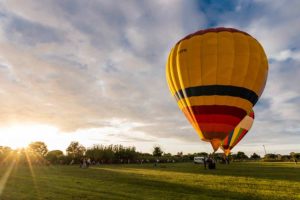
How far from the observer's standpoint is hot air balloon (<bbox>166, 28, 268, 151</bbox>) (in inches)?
791

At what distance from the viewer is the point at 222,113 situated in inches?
795

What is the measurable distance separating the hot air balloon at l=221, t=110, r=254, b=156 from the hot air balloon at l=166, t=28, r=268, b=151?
54.9ft

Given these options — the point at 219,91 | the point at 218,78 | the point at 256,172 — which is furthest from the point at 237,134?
the point at 218,78

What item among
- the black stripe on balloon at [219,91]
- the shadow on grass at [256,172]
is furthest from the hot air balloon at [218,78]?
the shadow on grass at [256,172]

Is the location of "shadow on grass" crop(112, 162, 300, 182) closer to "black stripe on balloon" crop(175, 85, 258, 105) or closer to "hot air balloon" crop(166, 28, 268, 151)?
"hot air balloon" crop(166, 28, 268, 151)

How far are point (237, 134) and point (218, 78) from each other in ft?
65.4

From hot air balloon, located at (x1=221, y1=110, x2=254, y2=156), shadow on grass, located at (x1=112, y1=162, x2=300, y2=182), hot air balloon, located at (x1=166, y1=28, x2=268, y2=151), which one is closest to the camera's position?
hot air balloon, located at (x1=166, y1=28, x2=268, y2=151)

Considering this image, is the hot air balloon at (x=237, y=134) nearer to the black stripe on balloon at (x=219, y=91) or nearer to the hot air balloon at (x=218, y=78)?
the hot air balloon at (x=218, y=78)

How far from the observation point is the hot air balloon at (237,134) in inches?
1475

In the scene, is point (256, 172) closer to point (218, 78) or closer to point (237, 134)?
point (237, 134)

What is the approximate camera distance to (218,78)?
65.5 feet

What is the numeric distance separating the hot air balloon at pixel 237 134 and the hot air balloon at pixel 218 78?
16731mm

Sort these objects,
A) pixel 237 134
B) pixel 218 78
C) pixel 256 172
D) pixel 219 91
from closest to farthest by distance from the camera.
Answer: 1. pixel 218 78
2. pixel 219 91
3. pixel 256 172
4. pixel 237 134

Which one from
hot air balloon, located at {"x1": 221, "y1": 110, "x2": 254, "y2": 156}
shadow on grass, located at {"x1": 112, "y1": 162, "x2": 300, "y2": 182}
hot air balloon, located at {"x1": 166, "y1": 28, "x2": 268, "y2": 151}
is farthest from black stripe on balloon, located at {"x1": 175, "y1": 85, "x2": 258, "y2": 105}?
hot air balloon, located at {"x1": 221, "y1": 110, "x2": 254, "y2": 156}
